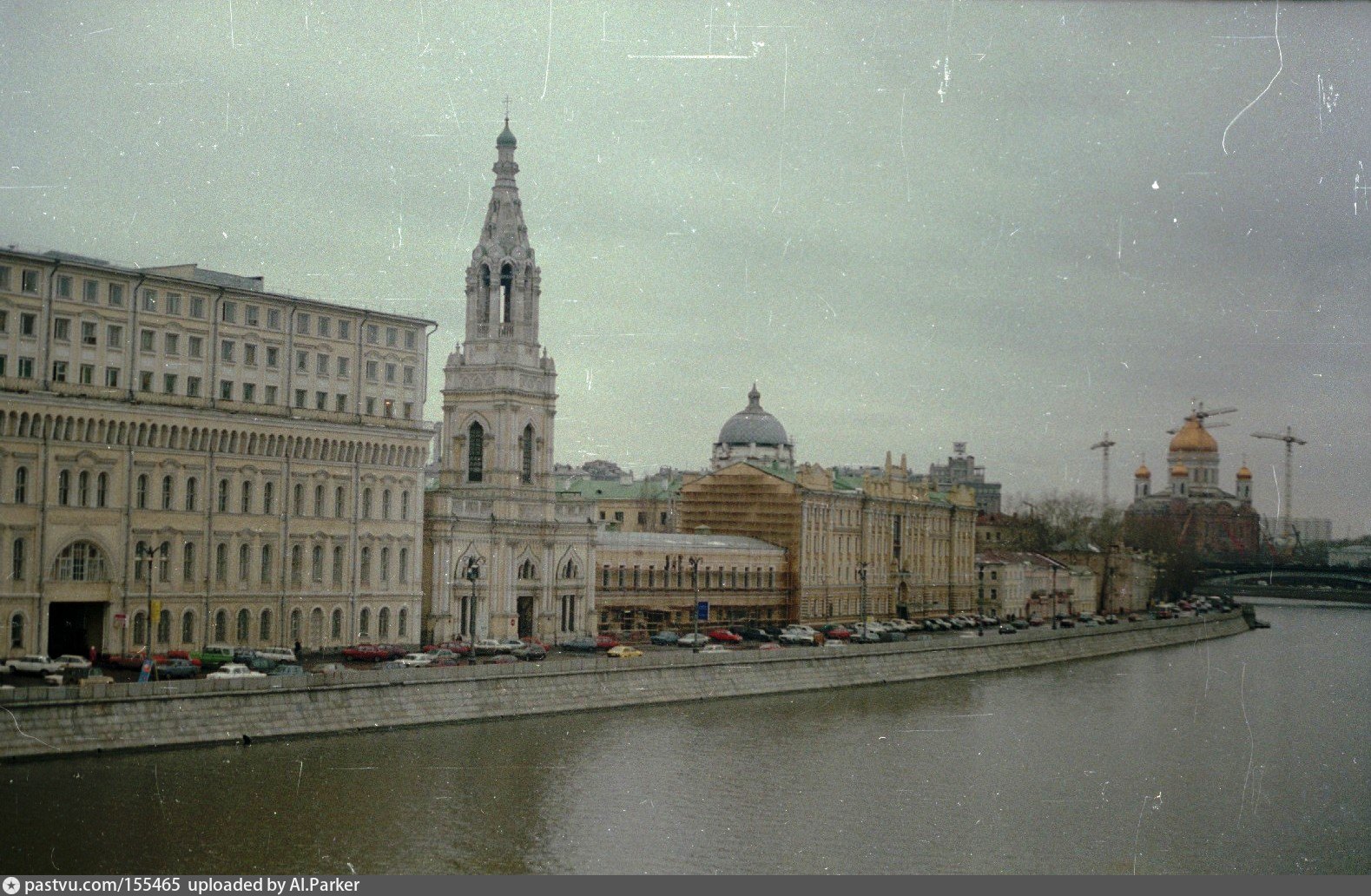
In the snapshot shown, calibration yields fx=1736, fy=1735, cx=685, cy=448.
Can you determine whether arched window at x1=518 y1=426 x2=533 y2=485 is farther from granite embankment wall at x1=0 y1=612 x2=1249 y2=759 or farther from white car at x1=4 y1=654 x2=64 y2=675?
white car at x1=4 y1=654 x2=64 y2=675

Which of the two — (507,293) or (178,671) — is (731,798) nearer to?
(178,671)

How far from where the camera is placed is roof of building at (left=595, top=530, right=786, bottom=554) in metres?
71.5

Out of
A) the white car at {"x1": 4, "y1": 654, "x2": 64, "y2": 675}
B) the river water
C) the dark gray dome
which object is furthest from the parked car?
the dark gray dome

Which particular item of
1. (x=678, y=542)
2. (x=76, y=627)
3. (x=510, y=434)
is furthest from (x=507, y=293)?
(x=76, y=627)

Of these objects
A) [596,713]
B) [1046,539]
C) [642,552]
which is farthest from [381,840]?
[1046,539]

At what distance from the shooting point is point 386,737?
4266 cm

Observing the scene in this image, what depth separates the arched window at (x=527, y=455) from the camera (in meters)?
63.9

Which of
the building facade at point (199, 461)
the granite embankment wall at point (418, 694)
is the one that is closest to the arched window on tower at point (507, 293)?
the building facade at point (199, 461)

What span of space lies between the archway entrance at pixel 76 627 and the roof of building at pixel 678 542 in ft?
74.9

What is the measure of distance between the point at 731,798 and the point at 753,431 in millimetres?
64548

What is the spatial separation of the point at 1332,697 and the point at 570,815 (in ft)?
122

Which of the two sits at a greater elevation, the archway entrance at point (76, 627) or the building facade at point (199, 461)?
the building facade at point (199, 461)

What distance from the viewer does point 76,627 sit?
157 feet

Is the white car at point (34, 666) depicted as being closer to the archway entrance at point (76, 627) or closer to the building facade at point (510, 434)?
the archway entrance at point (76, 627)
